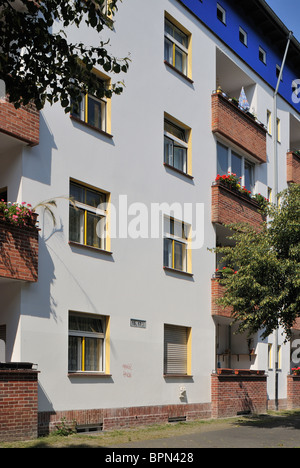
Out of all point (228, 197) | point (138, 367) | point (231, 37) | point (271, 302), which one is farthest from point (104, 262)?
point (231, 37)

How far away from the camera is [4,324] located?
14539 mm

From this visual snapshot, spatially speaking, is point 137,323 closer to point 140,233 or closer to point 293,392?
point 140,233

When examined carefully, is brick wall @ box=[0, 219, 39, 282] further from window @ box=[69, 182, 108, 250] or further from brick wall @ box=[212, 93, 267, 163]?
brick wall @ box=[212, 93, 267, 163]

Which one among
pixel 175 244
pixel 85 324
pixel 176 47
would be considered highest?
pixel 176 47

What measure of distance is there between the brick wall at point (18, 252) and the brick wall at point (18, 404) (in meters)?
2.09

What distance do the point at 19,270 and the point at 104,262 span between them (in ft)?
11.1

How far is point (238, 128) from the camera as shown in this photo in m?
24.4

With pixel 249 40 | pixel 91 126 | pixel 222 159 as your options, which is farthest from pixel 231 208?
pixel 249 40

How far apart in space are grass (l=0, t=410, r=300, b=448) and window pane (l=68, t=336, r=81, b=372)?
1.61m

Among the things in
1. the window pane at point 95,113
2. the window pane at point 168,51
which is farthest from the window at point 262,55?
the window pane at point 95,113

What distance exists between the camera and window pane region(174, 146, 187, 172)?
69.5 ft

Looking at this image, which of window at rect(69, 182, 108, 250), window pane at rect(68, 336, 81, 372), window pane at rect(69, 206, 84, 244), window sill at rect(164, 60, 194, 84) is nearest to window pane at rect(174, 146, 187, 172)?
window sill at rect(164, 60, 194, 84)

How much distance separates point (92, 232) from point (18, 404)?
5355mm

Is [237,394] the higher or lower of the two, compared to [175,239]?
lower
